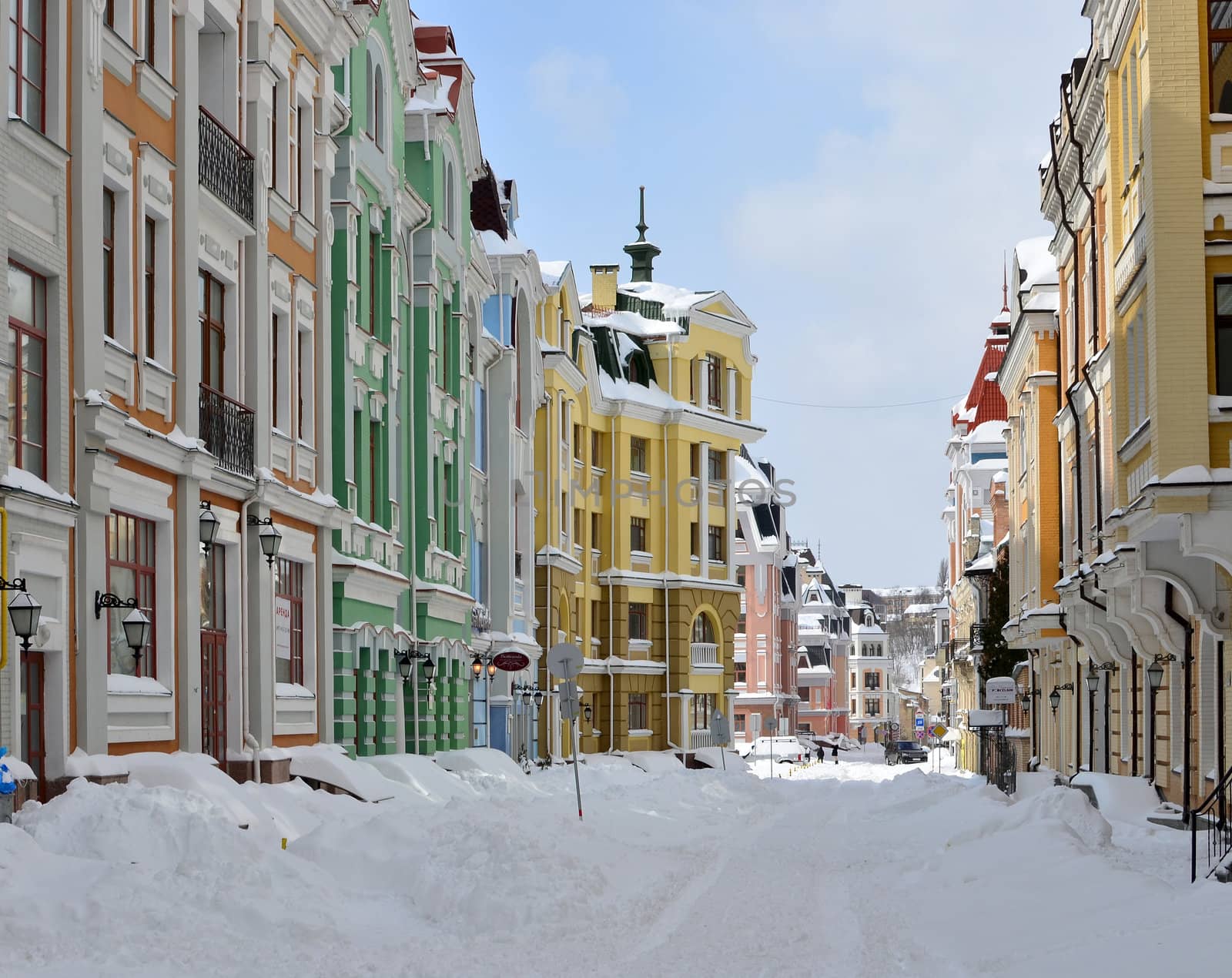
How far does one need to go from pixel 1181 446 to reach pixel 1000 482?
4681 cm

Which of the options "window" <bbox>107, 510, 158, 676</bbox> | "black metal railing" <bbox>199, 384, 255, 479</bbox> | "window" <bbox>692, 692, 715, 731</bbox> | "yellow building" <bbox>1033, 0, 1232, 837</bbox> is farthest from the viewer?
"window" <bbox>692, 692, 715, 731</bbox>

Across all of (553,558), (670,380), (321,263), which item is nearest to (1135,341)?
(321,263)

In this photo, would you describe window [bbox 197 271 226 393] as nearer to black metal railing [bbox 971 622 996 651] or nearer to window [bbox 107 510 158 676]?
window [bbox 107 510 158 676]

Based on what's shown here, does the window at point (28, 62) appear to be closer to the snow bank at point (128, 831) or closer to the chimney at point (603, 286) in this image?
the snow bank at point (128, 831)

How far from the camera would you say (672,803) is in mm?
32844

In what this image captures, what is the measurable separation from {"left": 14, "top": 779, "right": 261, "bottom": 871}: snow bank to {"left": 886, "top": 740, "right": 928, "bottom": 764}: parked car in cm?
7714

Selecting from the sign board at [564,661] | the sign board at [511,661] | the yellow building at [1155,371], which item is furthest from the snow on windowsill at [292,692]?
the yellow building at [1155,371]

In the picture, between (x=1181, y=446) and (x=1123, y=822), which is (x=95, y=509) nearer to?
(x=1181, y=446)

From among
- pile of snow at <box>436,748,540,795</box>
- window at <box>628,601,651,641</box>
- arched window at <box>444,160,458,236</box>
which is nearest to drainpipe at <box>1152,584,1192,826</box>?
pile of snow at <box>436,748,540,795</box>

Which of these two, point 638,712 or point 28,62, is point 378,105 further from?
point 638,712

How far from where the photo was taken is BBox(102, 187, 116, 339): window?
708 inches

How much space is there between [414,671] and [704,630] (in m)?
33.4

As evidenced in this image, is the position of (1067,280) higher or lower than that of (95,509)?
higher

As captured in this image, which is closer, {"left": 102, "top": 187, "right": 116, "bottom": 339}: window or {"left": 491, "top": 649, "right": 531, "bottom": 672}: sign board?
{"left": 102, "top": 187, "right": 116, "bottom": 339}: window
